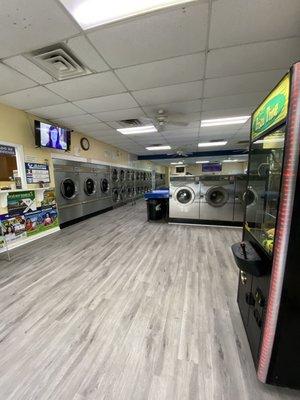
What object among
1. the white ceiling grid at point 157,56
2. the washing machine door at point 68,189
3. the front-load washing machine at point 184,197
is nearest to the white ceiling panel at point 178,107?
the white ceiling grid at point 157,56

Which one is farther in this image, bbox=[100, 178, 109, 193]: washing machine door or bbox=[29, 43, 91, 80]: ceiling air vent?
bbox=[100, 178, 109, 193]: washing machine door

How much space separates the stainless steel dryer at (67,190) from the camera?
187 inches

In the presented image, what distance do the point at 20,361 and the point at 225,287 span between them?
2.11 meters

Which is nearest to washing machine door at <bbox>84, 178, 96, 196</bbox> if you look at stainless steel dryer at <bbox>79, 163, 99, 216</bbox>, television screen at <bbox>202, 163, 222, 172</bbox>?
stainless steel dryer at <bbox>79, 163, 99, 216</bbox>

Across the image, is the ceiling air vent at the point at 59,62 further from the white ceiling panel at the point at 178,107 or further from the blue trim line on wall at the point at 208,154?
the blue trim line on wall at the point at 208,154

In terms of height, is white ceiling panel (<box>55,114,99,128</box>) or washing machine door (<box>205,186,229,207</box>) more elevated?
white ceiling panel (<box>55,114,99,128</box>)

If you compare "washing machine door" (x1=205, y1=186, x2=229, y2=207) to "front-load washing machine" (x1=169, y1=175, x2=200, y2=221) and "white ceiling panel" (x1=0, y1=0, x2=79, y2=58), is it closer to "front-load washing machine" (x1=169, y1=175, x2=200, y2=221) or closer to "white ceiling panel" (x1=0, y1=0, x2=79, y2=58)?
"front-load washing machine" (x1=169, y1=175, x2=200, y2=221)

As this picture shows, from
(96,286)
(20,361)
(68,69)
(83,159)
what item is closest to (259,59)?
(68,69)

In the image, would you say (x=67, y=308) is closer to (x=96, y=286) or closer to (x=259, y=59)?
(x=96, y=286)

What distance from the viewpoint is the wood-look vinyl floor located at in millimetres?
1214

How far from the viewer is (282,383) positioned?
1.16 m

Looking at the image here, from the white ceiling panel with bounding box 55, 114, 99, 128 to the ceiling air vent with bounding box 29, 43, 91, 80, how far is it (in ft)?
5.58

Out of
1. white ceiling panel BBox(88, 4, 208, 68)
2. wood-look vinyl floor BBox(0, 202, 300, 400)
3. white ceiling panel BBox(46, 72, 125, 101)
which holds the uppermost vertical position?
white ceiling panel BBox(88, 4, 208, 68)

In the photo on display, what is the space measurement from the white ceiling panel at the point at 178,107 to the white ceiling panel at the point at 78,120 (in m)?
1.32
